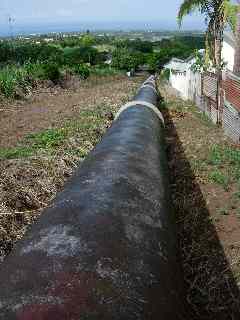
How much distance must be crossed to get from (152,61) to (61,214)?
6602 centimetres

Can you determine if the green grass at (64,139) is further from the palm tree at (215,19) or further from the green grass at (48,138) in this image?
the palm tree at (215,19)

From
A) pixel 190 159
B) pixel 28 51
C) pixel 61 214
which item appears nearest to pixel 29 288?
pixel 61 214

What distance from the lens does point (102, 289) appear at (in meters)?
2.27

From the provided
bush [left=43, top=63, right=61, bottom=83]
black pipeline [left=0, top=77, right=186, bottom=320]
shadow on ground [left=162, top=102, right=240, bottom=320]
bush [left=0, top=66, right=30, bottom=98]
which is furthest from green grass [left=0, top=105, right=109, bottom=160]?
bush [left=43, top=63, right=61, bottom=83]

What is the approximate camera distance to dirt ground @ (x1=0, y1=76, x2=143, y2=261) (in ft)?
20.2

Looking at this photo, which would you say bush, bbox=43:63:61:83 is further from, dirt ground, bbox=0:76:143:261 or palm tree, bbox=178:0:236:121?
palm tree, bbox=178:0:236:121

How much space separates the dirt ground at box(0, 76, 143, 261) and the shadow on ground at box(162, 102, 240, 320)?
1.84 meters

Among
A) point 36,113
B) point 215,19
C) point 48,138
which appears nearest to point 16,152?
point 48,138

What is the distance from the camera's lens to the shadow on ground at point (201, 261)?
184 inches

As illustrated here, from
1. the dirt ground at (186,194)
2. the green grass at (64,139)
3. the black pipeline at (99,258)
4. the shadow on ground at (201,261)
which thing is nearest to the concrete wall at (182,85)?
the dirt ground at (186,194)

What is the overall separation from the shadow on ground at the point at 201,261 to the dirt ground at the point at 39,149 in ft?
6.02

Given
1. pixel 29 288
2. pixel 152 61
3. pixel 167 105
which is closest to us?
pixel 29 288

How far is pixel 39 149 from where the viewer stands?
32.4ft

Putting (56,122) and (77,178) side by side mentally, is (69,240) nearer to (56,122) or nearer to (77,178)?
(77,178)
